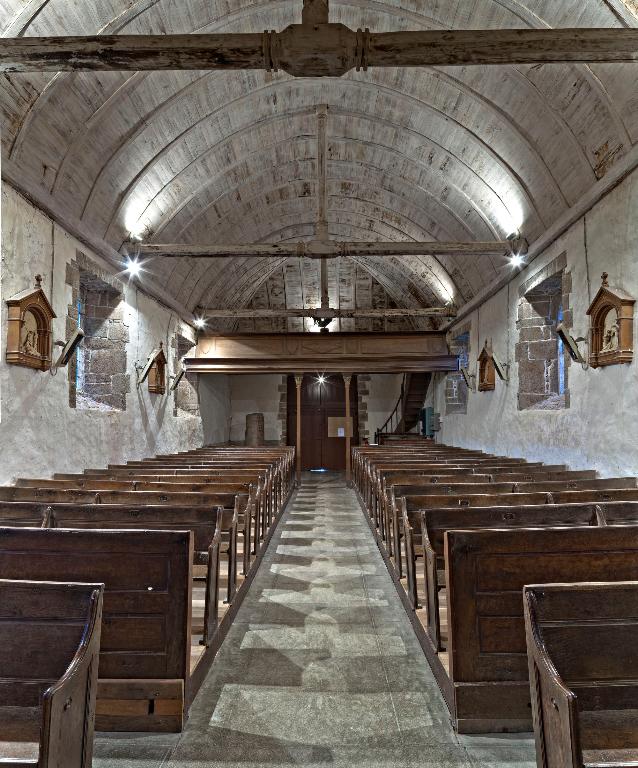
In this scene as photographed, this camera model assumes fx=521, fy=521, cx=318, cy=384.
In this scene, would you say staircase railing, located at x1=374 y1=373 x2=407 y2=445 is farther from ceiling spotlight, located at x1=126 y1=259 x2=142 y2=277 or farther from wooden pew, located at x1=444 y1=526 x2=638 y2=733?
wooden pew, located at x1=444 y1=526 x2=638 y2=733

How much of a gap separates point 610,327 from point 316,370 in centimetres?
743

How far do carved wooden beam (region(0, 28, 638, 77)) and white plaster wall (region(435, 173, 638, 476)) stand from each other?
1959 millimetres

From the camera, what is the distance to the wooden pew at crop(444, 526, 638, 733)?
2.22 meters

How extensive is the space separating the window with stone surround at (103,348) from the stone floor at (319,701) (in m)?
4.58

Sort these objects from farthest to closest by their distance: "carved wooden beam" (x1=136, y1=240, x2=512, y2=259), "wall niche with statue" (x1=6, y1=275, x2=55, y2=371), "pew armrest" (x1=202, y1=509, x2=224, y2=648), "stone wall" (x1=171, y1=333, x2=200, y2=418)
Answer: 1. "stone wall" (x1=171, y1=333, x2=200, y2=418)
2. "carved wooden beam" (x1=136, y1=240, x2=512, y2=259)
3. "wall niche with statue" (x1=6, y1=275, x2=55, y2=371)
4. "pew armrest" (x1=202, y1=509, x2=224, y2=648)

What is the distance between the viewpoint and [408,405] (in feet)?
52.0

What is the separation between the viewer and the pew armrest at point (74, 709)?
122cm

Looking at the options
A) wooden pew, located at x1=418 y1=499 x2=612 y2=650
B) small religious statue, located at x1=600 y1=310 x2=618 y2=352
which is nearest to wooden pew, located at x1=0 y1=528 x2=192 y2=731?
wooden pew, located at x1=418 y1=499 x2=612 y2=650

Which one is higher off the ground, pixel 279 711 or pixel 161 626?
pixel 161 626

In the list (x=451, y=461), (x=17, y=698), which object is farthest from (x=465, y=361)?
(x=17, y=698)

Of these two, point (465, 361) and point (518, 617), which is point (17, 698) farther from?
point (465, 361)

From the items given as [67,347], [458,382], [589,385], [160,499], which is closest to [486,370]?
[458,382]

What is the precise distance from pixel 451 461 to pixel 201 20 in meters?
6.10

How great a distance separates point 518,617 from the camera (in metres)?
2.22
